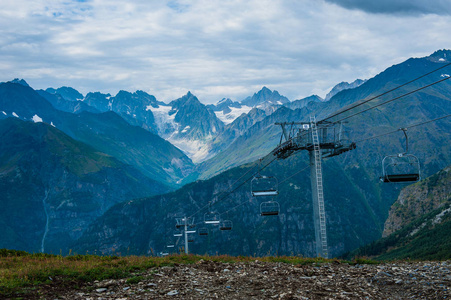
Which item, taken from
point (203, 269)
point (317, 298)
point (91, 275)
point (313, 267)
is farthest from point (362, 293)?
point (91, 275)

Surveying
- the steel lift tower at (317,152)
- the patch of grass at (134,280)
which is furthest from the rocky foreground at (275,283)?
the steel lift tower at (317,152)

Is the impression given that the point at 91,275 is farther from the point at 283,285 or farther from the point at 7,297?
the point at 283,285

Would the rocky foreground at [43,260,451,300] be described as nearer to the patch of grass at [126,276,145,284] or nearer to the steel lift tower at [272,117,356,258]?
the patch of grass at [126,276,145,284]

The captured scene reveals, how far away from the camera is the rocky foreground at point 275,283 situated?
19219 millimetres

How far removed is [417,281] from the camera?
20891 mm

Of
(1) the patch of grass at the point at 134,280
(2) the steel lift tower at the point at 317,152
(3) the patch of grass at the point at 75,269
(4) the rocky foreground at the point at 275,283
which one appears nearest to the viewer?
(4) the rocky foreground at the point at 275,283

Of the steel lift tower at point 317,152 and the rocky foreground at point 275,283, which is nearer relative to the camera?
the rocky foreground at point 275,283

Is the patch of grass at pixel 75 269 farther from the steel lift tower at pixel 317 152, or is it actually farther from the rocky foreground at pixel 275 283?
the steel lift tower at pixel 317 152

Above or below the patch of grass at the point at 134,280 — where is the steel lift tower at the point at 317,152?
above

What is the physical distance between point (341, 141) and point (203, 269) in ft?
92.1

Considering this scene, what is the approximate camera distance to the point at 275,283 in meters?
21.1

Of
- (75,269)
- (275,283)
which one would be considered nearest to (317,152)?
(275,283)

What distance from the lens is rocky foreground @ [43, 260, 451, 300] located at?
19.2 metres

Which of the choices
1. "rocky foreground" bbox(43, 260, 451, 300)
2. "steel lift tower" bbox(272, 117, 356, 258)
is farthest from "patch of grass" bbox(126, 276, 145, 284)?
"steel lift tower" bbox(272, 117, 356, 258)
